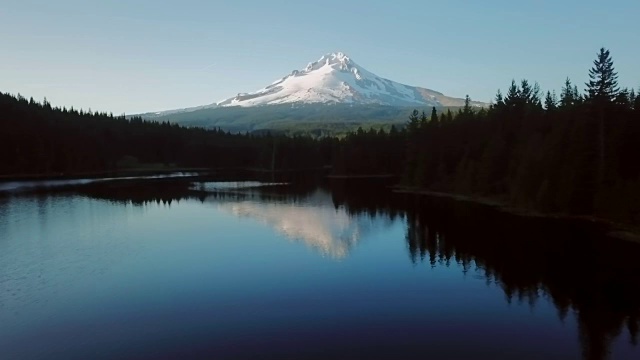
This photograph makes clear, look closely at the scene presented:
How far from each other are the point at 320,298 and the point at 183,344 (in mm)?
11178

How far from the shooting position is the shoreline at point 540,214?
5725 centimetres

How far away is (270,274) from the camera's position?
42469 mm

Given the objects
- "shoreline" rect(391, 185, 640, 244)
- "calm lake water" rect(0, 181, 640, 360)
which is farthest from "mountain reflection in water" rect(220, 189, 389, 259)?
"shoreline" rect(391, 185, 640, 244)

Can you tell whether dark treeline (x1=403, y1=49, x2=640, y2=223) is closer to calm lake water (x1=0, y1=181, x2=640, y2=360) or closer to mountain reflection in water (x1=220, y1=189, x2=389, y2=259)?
calm lake water (x1=0, y1=181, x2=640, y2=360)

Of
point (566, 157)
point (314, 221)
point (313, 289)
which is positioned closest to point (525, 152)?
point (566, 157)

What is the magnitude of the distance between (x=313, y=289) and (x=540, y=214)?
157 ft

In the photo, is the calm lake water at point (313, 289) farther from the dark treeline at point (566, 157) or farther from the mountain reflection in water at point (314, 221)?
the dark treeline at point (566, 157)

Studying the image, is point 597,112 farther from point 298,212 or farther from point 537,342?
point 537,342

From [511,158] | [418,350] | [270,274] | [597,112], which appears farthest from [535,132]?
[418,350]

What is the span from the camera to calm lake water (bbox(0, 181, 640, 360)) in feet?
90.3

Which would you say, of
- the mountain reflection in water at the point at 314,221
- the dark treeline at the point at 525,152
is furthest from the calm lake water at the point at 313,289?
the dark treeline at the point at 525,152

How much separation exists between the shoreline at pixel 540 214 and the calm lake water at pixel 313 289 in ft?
10.1

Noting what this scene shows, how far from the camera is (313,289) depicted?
38312 millimetres

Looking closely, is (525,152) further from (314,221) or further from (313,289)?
(313,289)
